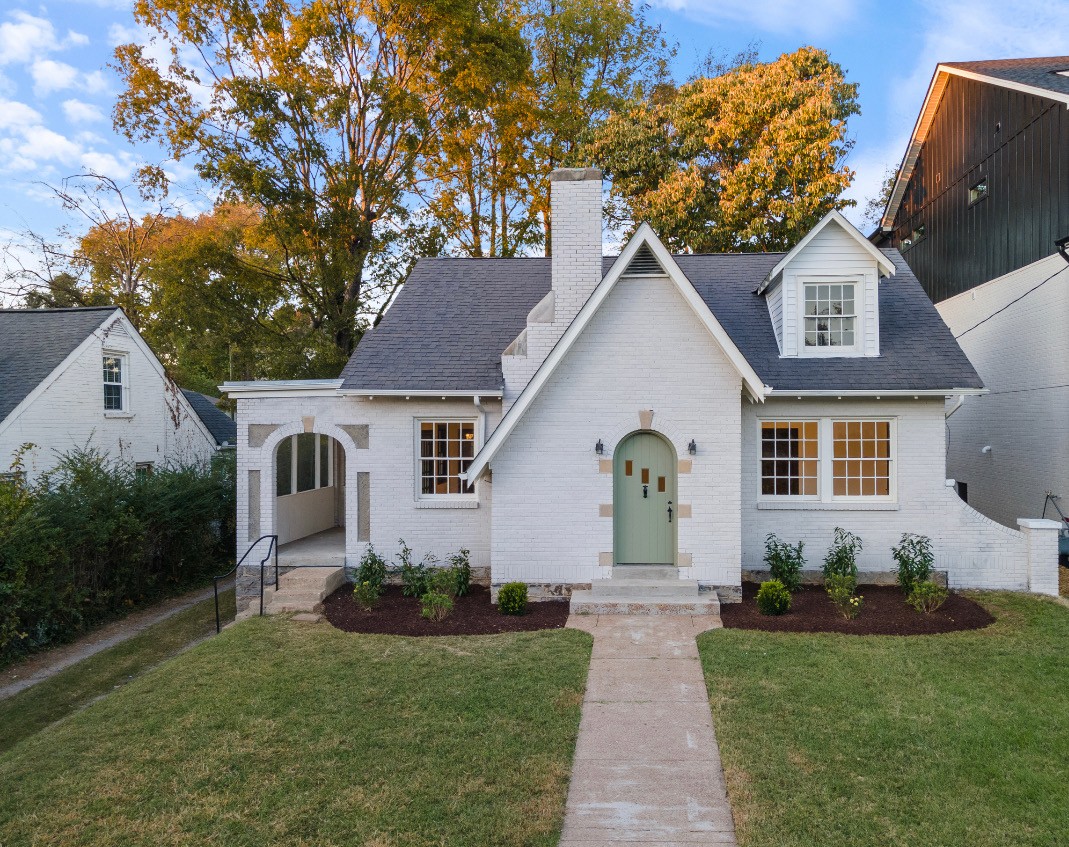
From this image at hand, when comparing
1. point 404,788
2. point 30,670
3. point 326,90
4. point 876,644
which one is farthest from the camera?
point 326,90

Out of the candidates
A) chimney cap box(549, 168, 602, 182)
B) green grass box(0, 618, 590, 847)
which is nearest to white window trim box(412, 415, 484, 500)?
green grass box(0, 618, 590, 847)

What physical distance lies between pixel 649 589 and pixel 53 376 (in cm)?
Result: 1444

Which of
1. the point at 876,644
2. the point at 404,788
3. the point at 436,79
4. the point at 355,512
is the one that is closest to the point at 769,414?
the point at 876,644

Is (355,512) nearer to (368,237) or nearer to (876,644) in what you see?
(876,644)

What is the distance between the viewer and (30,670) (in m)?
9.34

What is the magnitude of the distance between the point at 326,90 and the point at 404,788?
20.3 metres

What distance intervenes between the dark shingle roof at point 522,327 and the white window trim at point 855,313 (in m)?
0.18

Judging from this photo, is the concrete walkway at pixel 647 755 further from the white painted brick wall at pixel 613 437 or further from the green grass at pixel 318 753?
the white painted brick wall at pixel 613 437

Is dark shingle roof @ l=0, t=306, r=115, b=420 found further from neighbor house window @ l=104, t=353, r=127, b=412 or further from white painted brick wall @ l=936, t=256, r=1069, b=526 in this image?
white painted brick wall @ l=936, t=256, r=1069, b=526

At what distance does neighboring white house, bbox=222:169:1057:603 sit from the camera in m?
10.1

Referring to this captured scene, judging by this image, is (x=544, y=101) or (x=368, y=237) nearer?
(x=368, y=237)

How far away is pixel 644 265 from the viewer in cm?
998

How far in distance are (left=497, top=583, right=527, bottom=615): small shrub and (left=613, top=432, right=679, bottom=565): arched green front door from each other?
64.3 inches

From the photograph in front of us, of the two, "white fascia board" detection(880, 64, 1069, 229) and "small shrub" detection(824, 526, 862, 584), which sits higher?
"white fascia board" detection(880, 64, 1069, 229)
